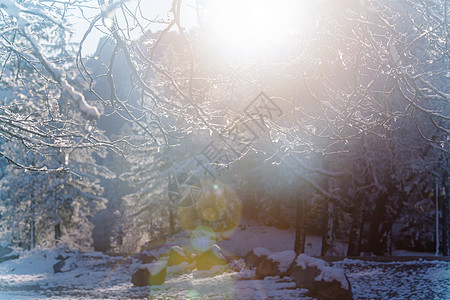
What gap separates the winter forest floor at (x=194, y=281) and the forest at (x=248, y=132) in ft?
11.3

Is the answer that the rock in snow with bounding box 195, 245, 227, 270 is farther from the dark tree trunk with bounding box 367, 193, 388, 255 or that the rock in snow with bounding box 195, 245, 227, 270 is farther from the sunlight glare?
the sunlight glare

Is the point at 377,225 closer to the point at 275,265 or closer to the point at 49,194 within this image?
the point at 275,265

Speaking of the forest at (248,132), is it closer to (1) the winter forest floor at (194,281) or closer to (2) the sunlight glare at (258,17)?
(2) the sunlight glare at (258,17)

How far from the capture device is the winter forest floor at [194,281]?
10.2m

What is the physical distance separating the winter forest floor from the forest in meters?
3.44

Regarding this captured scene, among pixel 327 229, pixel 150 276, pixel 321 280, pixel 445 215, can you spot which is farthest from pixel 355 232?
pixel 150 276

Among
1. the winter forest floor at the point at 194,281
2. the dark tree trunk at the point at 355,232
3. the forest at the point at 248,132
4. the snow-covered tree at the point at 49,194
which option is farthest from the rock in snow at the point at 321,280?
the snow-covered tree at the point at 49,194

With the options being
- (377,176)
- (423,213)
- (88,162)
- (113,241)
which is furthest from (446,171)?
(113,241)

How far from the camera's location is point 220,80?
241 inches

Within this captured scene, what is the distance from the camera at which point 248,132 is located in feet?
57.2

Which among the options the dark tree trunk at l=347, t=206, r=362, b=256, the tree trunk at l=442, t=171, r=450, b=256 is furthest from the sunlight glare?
the tree trunk at l=442, t=171, r=450, b=256

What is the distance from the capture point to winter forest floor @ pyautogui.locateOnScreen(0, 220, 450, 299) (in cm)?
1025

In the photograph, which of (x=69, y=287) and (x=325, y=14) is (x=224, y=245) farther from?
(x=325, y=14)

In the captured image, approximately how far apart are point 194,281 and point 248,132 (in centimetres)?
672
